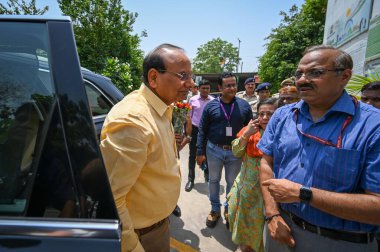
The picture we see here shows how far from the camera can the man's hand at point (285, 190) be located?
4.47 feet

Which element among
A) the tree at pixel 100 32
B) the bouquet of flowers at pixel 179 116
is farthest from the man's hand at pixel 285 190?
the tree at pixel 100 32

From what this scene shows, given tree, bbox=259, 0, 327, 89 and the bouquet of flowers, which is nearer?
the bouquet of flowers

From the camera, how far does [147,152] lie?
1.28m

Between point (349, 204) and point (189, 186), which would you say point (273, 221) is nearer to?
point (349, 204)

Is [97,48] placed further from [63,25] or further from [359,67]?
[63,25]

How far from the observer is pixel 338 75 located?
1452 mm

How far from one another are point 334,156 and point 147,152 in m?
0.97

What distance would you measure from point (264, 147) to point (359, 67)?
5921 mm

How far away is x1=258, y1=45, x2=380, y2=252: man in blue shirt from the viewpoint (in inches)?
50.3

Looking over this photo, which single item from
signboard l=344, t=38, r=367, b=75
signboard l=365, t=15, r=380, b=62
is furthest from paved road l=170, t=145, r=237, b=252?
signboard l=344, t=38, r=367, b=75

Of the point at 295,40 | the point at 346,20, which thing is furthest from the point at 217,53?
the point at 346,20

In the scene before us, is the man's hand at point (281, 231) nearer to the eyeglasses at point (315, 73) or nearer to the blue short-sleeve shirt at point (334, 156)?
the blue short-sleeve shirt at point (334, 156)

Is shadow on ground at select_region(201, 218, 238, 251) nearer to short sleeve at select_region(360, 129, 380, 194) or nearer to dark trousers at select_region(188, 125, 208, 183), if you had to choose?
dark trousers at select_region(188, 125, 208, 183)

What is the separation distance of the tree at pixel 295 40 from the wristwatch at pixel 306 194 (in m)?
15.0
